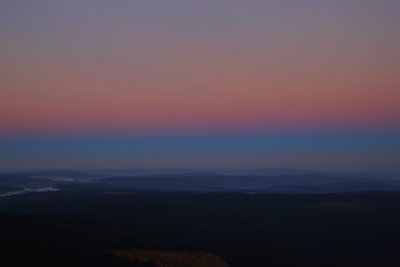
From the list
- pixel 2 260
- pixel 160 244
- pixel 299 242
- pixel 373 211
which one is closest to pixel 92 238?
pixel 160 244

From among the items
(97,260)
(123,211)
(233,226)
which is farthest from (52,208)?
(97,260)

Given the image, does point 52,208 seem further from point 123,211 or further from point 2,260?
point 2,260

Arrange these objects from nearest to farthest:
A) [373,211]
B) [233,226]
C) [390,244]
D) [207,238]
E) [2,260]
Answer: [2,260]
[207,238]
[390,244]
[233,226]
[373,211]

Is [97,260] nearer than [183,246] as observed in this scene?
Yes

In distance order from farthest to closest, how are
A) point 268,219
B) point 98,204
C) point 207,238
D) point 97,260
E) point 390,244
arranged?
1. point 98,204
2. point 268,219
3. point 390,244
4. point 207,238
5. point 97,260

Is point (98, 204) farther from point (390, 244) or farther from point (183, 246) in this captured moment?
point (390, 244)

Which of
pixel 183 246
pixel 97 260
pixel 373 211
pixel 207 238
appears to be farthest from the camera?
pixel 373 211
